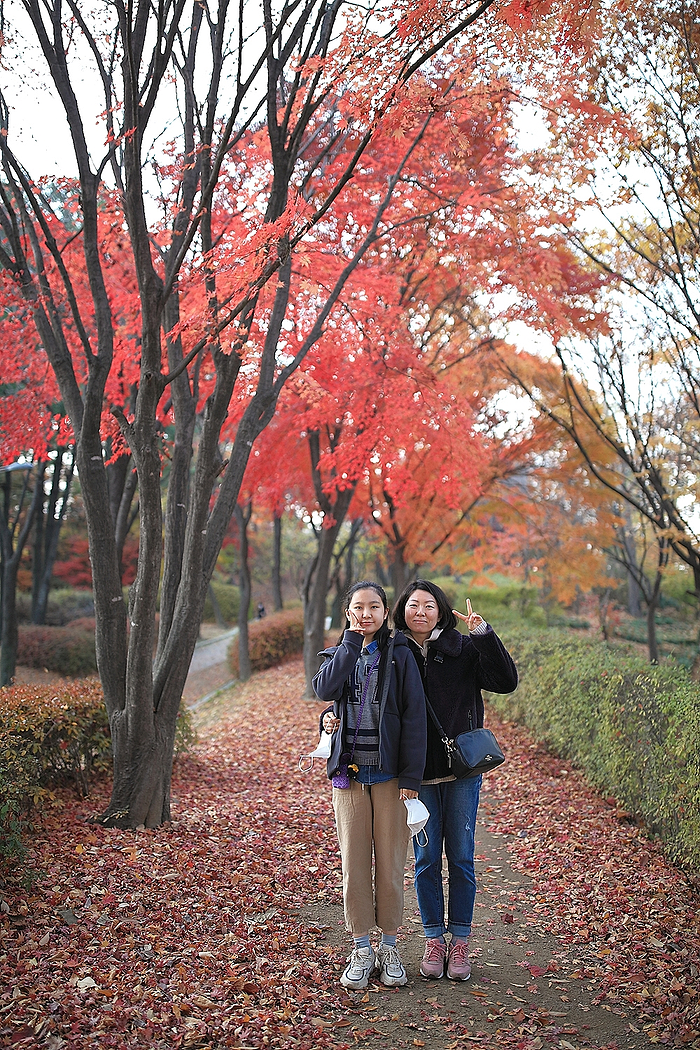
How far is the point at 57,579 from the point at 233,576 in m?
13.0

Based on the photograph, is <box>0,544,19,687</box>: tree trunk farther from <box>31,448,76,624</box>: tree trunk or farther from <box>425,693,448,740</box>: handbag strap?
<box>425,693,448,740</box>: handbag strap

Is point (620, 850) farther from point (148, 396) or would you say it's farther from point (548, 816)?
point (148, 396)

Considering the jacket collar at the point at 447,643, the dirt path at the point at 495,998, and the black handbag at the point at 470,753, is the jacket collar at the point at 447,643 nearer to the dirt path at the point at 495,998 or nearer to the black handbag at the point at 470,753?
the black handbag at the point at 470,753

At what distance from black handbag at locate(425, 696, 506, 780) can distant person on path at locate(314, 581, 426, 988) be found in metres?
0.24

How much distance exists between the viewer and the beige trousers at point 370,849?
3543 millimetres

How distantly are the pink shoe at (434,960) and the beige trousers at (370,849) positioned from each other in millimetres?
241

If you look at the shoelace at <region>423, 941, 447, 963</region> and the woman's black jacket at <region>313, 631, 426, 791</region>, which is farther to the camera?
the shoelace at <region>423, 941, 447, 963</region>

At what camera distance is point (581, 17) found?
16.2 ft

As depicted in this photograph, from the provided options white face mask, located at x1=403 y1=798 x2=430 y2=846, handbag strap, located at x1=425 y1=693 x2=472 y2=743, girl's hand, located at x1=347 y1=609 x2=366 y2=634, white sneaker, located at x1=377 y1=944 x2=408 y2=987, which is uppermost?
girl's hand, located at x1=347 y1=609 x2=366 y2=634

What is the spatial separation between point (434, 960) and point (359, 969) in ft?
1.20

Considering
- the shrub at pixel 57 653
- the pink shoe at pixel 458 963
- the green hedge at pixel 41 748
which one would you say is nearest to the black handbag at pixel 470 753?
the pink shoe at pixel 458 963

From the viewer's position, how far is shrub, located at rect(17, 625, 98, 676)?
15008mm

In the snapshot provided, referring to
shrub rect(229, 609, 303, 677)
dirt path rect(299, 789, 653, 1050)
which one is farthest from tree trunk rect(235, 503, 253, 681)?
dirt path rect(299, 789, 653, 1050)

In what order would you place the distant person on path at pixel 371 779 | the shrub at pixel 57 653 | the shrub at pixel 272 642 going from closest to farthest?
1. the distant person on path at pixel 371 779
2. the shrub at pixel 57 653
3. the shrub at pixel 272 642
